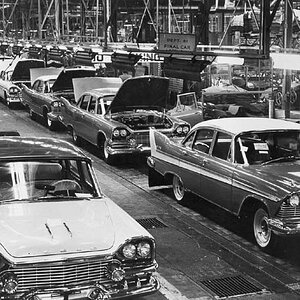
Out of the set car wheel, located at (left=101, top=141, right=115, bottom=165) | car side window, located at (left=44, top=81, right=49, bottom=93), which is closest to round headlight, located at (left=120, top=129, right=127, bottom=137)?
car wheel, located at (left=101, top=141, right=115, bottom=165)

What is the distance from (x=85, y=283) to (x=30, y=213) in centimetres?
91

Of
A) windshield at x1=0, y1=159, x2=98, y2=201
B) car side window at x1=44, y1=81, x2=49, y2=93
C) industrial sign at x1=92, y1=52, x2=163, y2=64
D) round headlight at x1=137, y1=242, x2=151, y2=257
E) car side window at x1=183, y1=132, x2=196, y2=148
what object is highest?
industrial sign at x1=92, y1=52, x2=163, y2=64

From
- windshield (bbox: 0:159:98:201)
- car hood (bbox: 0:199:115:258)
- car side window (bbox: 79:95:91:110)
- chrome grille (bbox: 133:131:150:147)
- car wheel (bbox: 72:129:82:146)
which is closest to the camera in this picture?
car hood (bbox: 0:199:115:258)

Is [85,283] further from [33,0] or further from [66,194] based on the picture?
[33,0]

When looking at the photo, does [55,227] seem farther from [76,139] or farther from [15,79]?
[15,79]

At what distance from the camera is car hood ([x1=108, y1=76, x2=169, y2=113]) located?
42.1ft

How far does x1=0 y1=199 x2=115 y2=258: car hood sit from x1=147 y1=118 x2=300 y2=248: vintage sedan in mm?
2115

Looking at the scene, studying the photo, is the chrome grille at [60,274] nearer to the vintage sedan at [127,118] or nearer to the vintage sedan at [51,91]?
the vintage sedan at [127,118]

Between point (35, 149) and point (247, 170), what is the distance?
2708 millimetres

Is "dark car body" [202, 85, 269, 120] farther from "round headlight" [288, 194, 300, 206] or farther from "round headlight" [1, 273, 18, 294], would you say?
"round headlight" [1, 273, 18, 294]

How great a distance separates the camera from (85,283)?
4.88 meters

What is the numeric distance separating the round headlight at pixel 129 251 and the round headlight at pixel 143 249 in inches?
2.1

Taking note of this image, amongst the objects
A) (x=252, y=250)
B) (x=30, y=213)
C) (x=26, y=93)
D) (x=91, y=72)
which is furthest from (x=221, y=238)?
(x=26, y=93)

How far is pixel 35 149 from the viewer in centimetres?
612
